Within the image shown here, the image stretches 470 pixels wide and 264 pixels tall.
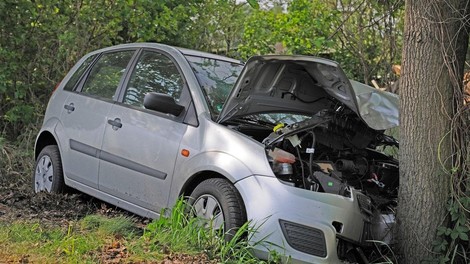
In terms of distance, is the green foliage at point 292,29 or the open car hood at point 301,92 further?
the green foliage at point 292,29

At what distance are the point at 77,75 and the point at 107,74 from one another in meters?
0.54

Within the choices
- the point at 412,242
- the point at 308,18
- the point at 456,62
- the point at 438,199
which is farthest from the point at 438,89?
the point at 308,18

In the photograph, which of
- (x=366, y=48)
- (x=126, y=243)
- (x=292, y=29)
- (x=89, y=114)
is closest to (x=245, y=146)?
(x=126, y=243)

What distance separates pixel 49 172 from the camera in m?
6.92

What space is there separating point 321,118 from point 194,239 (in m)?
1.53

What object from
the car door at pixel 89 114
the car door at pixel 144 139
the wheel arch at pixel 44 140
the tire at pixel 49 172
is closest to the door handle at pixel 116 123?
the car door at pixel 144 139

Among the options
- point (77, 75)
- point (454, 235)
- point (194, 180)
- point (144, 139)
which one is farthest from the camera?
point (77, 75)

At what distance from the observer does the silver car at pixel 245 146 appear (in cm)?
463

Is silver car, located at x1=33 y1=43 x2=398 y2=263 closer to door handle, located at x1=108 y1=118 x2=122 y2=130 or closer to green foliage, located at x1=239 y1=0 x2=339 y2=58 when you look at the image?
door handle, located at x1=108 y1=118 x2=122 y2=130

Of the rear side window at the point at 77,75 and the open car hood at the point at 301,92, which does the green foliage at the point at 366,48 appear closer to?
the rear side window at the point at 77,75

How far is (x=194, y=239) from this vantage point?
15.0 feet

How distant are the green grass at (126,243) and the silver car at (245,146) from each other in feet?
0.63

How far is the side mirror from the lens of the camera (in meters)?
5.29

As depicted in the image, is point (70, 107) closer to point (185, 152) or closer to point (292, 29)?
point (185, 152)
